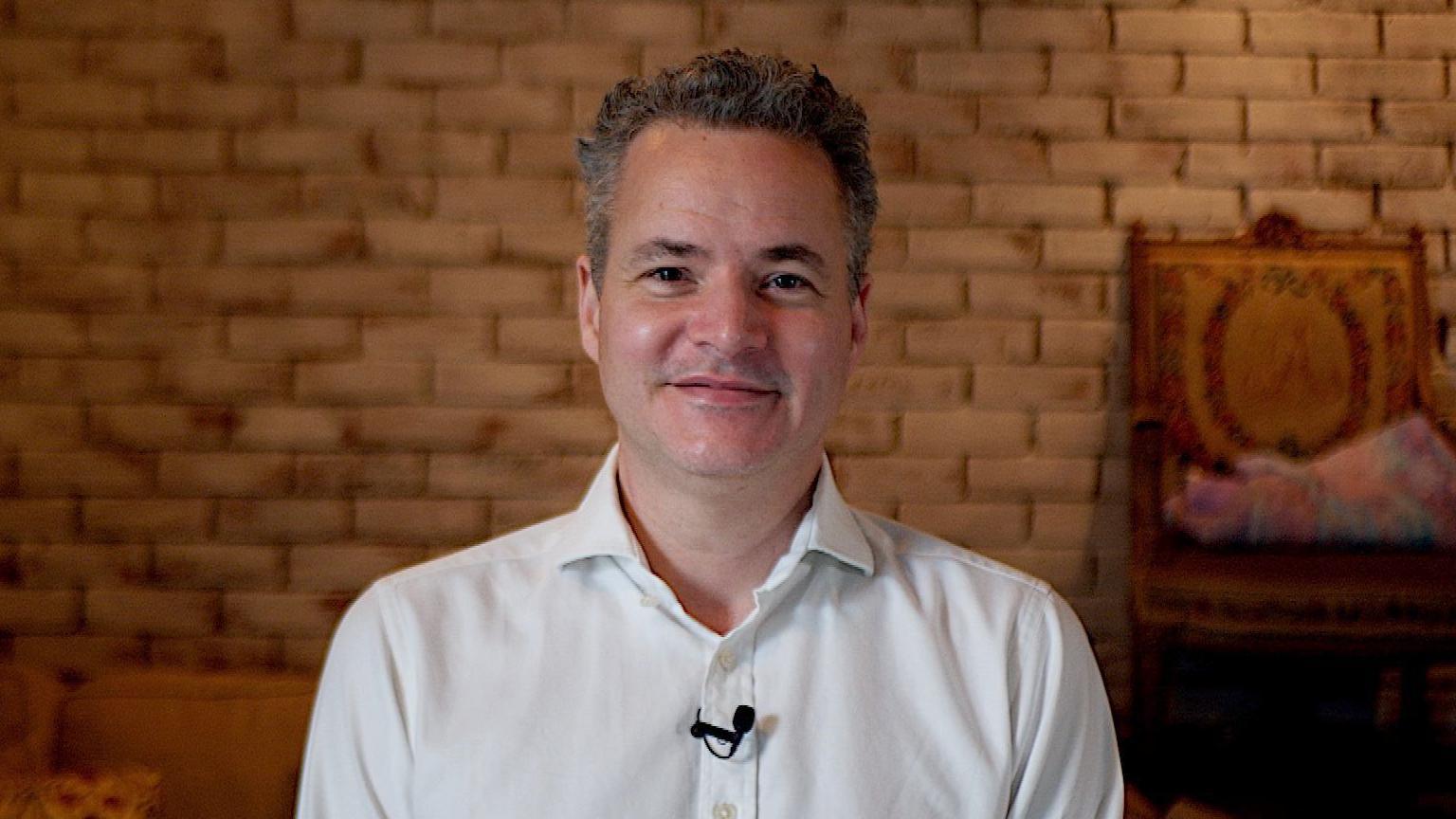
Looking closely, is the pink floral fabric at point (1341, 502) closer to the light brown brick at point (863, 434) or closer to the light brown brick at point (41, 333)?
the light brown brick at point (863, 434)

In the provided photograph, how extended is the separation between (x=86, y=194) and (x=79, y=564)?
0.92 meters

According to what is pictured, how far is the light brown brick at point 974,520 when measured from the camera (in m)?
3.06

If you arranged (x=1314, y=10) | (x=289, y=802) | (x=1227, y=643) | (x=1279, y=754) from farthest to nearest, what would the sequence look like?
(x=1314, y=10), (x=1279, y=754), (x=1227, y=643), (x=289, y=802)

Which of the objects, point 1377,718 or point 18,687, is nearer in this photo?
point 18,687

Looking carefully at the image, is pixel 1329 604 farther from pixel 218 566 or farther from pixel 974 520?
pixel 218 566

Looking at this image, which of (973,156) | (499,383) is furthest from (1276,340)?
(499,383)

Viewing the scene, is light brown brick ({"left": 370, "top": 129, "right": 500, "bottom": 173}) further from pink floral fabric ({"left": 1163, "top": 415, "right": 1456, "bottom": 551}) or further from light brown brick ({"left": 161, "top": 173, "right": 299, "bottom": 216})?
pink floral fabric ({"left": 1163, "top": 415, "right": 1456, "bottom": 551})

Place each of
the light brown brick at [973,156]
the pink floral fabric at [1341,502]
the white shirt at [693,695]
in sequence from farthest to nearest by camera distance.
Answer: the light brown brick at [973,156] → the pink floral fabric at [1341,502] → the white shirt at [693,695]

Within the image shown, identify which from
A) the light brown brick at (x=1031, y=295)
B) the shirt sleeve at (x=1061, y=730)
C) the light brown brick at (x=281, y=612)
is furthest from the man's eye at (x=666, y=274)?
the light brown brick at (x=281, y=612)

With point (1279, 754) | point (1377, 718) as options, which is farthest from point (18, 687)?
point (1377, 718)

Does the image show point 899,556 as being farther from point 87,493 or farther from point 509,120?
point 87,493

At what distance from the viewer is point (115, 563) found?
2.95m

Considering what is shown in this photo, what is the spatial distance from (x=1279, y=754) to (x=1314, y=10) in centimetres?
189

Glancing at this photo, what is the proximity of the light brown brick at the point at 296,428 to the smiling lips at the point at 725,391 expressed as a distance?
6.62ft
